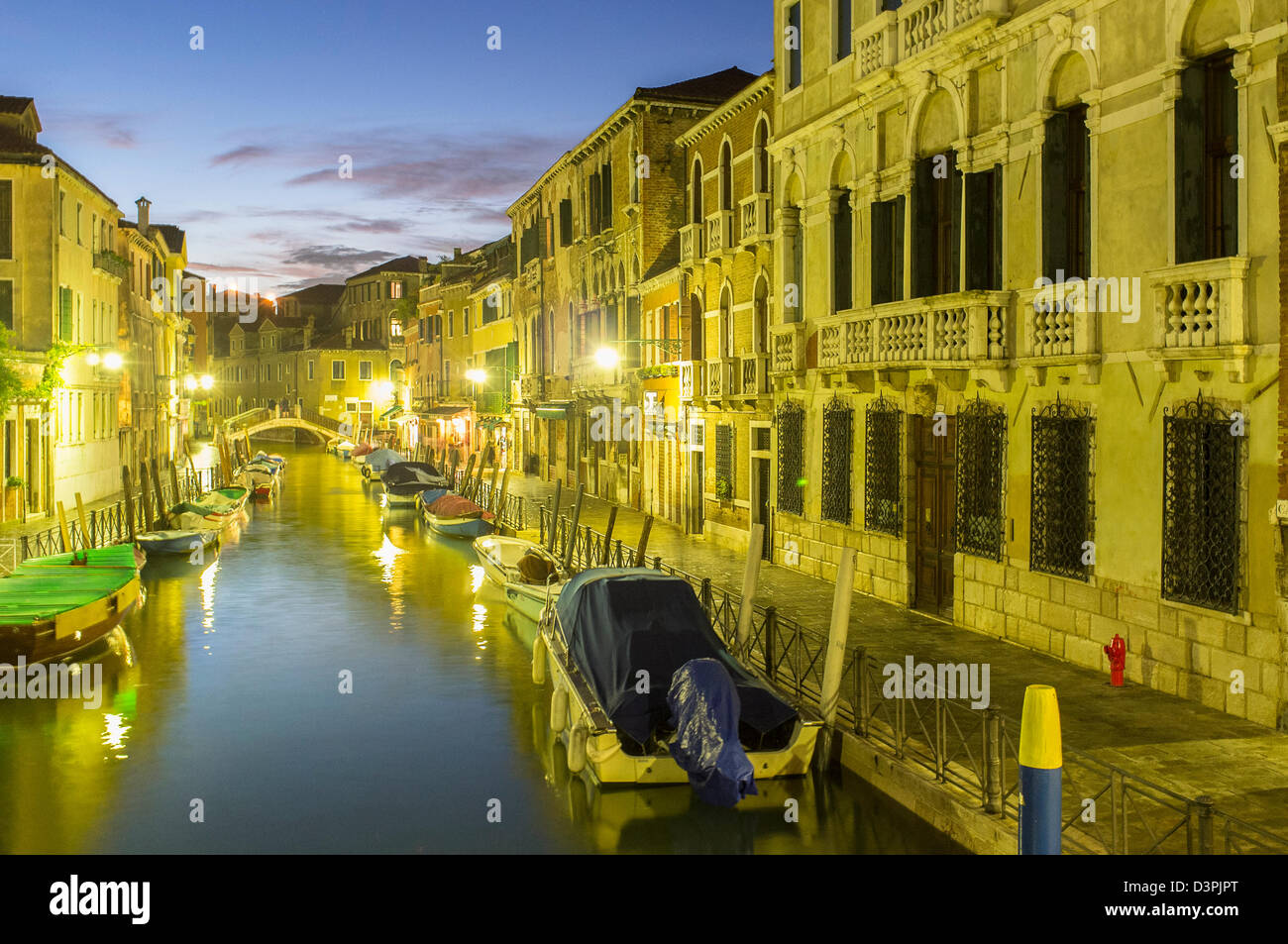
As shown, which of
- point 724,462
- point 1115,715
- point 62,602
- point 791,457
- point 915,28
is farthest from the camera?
point 724,462

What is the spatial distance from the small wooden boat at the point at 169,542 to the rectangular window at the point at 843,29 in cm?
1884

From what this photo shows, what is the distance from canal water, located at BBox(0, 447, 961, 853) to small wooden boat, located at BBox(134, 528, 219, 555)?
602 centimetres

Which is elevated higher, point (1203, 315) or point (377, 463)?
point (1203, 315)

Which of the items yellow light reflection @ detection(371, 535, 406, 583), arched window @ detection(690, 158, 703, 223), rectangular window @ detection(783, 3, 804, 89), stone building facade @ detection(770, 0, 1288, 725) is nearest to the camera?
stone building facade @ detection(770, 0, 1288, 725)

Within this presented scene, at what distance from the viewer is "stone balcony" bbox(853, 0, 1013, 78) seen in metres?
14.6

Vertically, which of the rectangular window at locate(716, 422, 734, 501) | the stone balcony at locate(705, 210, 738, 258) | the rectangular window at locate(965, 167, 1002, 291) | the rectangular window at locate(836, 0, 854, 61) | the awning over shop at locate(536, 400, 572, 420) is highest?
the rectangular window at locate(836, 0, 854, 61)

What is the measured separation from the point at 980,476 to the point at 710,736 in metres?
6.83

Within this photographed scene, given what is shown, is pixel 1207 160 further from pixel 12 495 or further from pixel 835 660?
pixel 12 495

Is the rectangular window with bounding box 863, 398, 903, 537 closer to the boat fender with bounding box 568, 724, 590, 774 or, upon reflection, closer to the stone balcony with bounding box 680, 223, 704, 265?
the boat fender with bounding box 568, 724, 590, 774

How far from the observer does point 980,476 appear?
1537cm

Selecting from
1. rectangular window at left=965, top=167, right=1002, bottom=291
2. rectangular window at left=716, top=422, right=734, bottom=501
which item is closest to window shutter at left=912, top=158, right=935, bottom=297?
rectangular window at left=965, top=167, right=1002, bottom=291

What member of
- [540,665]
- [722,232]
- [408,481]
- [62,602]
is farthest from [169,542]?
[540,665]

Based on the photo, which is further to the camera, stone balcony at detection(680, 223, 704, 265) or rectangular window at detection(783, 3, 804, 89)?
stone balcony at detection(680, 223, 704, 265)
